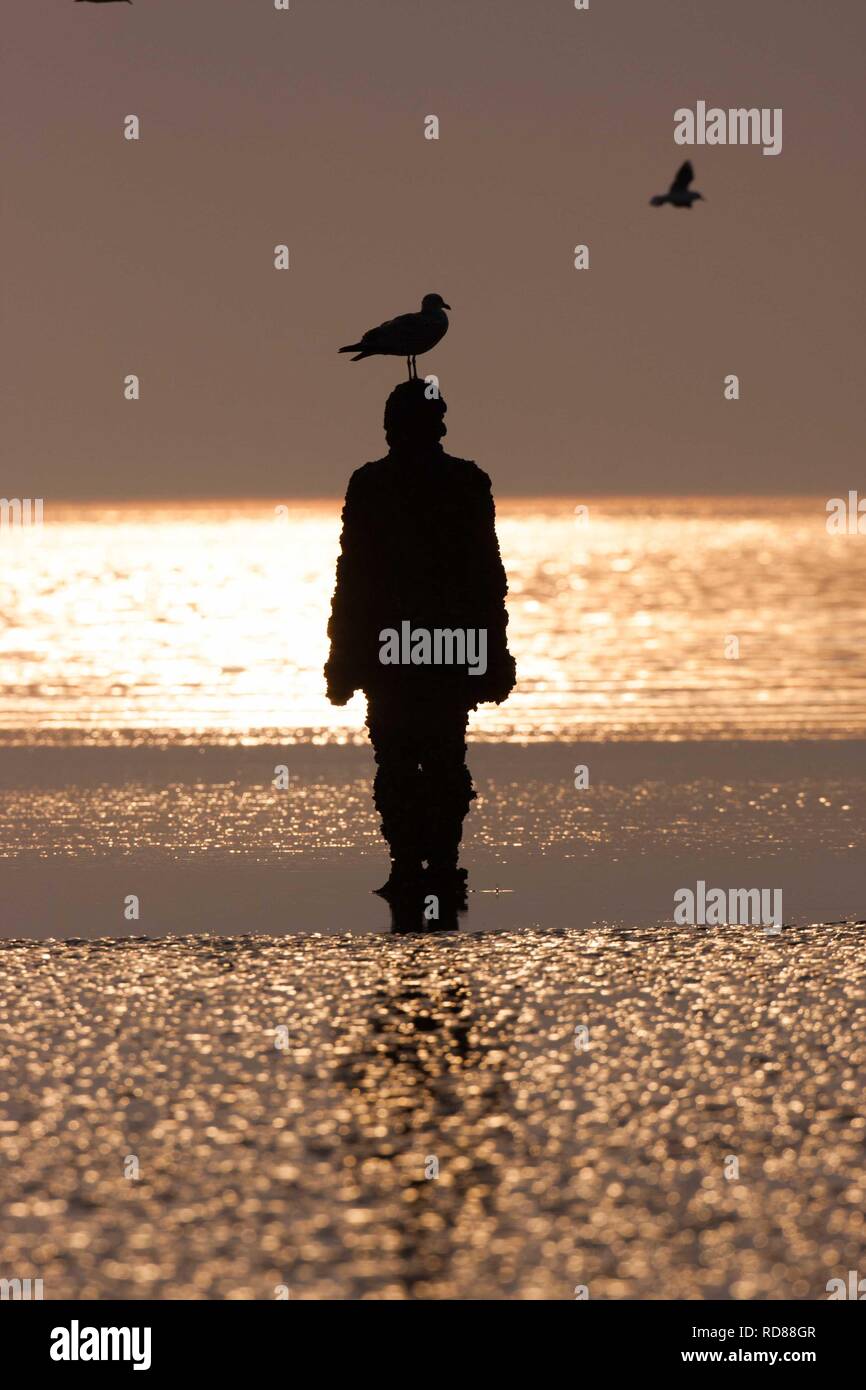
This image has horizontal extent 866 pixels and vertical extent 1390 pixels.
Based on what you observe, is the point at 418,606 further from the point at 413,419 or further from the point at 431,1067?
the point at 431,1067

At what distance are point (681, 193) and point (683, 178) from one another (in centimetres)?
55

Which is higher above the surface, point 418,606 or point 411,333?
point 411,333

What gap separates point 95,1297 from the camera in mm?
5383

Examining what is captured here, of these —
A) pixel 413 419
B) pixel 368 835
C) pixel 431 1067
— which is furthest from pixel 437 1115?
pixel 368 835

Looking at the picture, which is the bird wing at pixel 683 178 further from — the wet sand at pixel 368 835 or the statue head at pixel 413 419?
the statue head at pixel 413 419

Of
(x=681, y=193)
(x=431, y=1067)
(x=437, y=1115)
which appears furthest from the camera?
(x=681, y=193)

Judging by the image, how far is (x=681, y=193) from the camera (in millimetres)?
17297

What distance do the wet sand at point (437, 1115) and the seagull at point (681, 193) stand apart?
8.88m

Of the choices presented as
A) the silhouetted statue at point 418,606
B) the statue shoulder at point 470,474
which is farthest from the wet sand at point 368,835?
the statue shoulder at point 470,474

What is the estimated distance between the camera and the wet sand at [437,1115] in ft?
18.5

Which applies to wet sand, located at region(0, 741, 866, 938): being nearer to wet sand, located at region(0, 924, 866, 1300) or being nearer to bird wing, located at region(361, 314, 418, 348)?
wet sand, located at region(0, 924, 866, 1300)

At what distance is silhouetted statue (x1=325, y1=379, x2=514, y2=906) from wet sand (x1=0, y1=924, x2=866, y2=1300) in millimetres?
1488
